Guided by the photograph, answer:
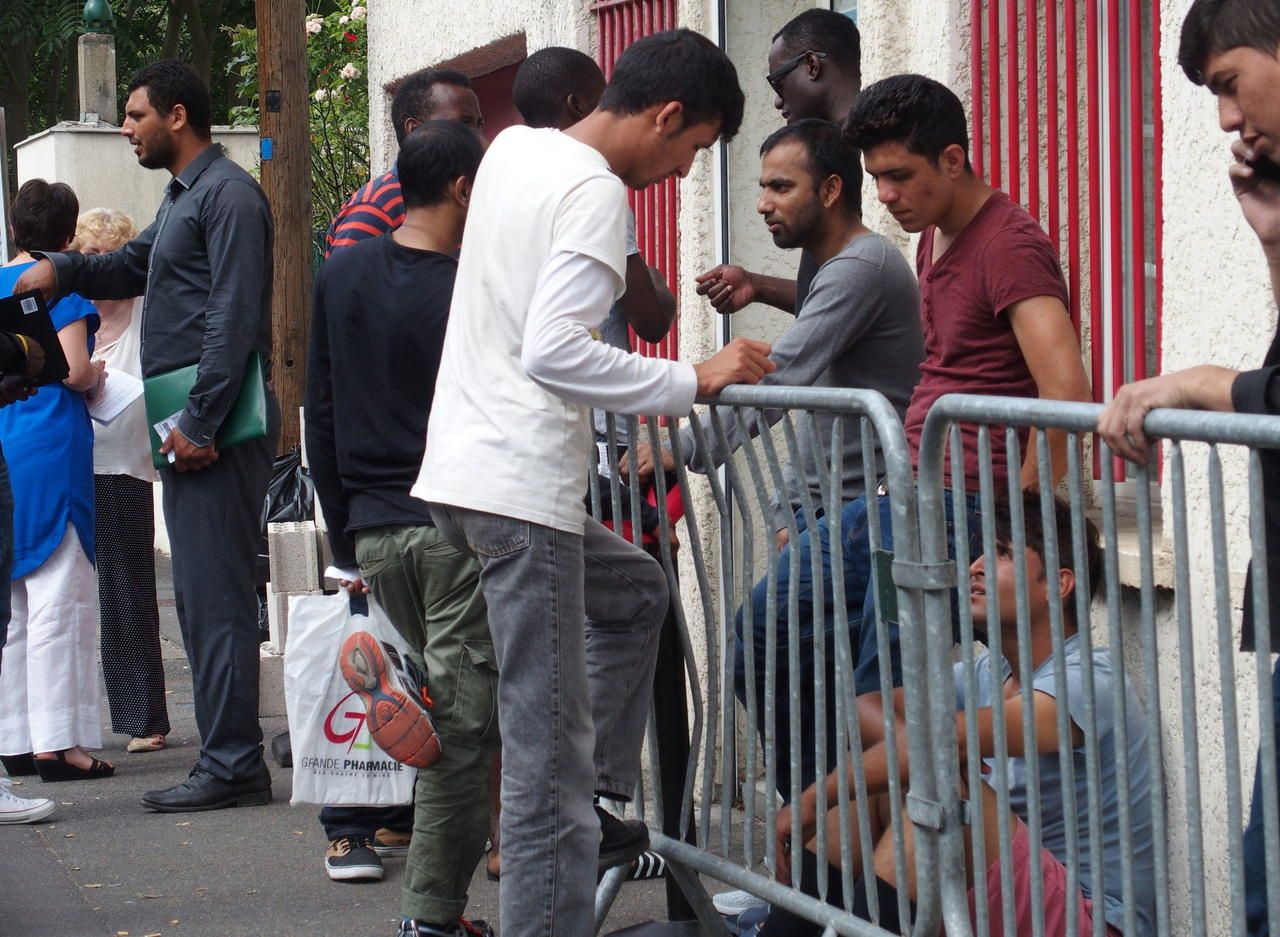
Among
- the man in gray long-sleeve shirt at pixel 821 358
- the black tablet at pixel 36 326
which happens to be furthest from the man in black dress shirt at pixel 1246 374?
the black tablet at pixel 36 326

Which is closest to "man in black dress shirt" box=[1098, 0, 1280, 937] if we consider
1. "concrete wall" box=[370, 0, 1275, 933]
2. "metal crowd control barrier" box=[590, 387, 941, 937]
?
"concrete wall" box=[370, 0, 1275, 933]

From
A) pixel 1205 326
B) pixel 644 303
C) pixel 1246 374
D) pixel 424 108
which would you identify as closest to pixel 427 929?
pixel 644 303

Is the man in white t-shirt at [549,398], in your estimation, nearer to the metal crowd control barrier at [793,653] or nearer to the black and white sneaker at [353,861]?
the metal crowd control barrier at [793,653]

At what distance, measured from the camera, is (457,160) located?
4.38 metres

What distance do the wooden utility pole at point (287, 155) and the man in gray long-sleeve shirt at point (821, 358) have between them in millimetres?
4798

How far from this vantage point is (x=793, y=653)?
3.48 meters

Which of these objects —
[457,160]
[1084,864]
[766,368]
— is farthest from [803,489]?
[457,160]

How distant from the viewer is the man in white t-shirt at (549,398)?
3320 millimetres

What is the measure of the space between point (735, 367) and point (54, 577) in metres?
3.51

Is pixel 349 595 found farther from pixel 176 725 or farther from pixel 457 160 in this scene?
pixel 176 725

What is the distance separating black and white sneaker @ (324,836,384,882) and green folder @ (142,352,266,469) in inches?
53.6

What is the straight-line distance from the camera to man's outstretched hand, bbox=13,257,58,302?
5.82 metres

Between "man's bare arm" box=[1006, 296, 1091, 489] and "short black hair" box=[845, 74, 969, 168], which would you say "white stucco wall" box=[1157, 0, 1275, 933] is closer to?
"man's bare arm" box=[1006, 296, 1091, 489]

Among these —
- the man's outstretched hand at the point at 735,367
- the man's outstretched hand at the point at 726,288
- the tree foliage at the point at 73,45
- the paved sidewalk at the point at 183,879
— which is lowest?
the paved sidewalk at the point at 183,879
